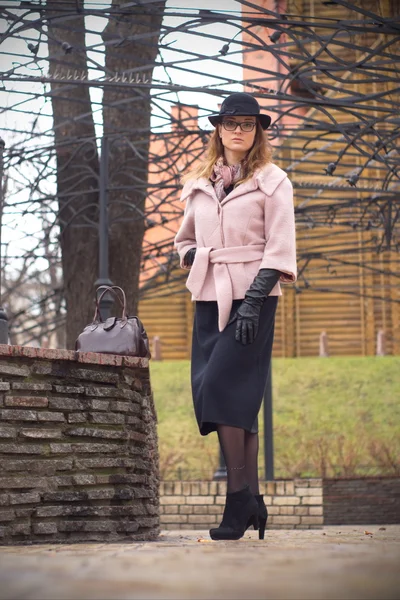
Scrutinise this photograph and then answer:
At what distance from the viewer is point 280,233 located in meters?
5.19

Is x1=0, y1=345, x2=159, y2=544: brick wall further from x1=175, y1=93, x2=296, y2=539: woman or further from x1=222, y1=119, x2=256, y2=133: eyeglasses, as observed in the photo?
x1=222, y1=119, x2=256, y2=133: eyeglasses

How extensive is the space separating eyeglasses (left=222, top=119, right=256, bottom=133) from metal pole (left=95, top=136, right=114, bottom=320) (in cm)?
464

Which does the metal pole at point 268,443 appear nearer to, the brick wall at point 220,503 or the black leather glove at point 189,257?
the brick wall at point 220,503

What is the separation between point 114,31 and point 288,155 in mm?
15829

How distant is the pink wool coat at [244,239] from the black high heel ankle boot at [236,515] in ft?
2.64

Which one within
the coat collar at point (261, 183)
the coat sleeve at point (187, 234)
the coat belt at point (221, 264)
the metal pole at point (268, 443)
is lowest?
the metal pole at point (268, 443)

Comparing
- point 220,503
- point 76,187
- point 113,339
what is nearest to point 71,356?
point 113,339

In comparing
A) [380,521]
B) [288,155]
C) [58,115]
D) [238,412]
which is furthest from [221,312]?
[288,155]

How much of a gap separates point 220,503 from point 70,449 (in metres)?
7.39

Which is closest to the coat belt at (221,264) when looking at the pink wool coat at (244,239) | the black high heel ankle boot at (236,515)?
the pink wool coat at (244,239)

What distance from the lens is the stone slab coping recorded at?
5.34m

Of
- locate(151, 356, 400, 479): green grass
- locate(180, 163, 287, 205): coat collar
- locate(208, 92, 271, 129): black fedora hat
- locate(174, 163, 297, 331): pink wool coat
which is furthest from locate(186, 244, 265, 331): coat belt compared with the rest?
locate(151, 356, 400, 479): green grass

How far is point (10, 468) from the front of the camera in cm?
528

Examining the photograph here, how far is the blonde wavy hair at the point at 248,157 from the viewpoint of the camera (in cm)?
536
